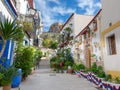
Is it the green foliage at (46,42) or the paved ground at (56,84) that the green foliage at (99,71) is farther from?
Result: the green foliage at (46,42)

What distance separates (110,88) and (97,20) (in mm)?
5676

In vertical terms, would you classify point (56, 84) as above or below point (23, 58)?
below

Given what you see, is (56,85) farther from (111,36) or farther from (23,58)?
(111,36)

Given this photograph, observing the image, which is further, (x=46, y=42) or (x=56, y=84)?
(x=46, y=42)

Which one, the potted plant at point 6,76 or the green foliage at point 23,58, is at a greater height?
the green foliage at point 23,58

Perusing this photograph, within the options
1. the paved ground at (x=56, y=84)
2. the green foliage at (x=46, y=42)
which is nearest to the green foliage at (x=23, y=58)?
the paved ground at (x=56, y=84)

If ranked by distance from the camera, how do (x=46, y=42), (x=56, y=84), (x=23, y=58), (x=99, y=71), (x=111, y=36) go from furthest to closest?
(x=46, y=42) → (x=23, y=58) → (x=99, y=71) → (x=56, y=84) → (x=111, y=36)

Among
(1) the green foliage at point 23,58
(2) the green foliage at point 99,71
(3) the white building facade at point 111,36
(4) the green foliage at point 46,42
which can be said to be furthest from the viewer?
(4) the green foliage at point 46,42

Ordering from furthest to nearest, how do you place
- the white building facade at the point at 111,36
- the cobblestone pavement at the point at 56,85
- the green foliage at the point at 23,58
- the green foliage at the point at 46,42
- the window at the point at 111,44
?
the green foliage at the point at 46,42 < the green foliage at the point at 23,58 < the window at the point at 111,44 < the cobblestone pavement at the point at 56,85 < the white building facade at the point at 111,36

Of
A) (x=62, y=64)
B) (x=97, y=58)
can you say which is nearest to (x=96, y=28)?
(x=97, y=58)

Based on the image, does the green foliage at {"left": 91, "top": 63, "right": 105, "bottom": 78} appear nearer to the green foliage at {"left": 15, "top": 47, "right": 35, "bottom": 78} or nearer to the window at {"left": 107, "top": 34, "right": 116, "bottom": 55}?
Result: the window at {"left": 107, "top": 34, "right": 116, "bottom": 55}

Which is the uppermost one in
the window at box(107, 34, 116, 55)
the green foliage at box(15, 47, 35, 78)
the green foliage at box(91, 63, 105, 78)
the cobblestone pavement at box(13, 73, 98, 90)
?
the window at box(107, 34, 116, 55)

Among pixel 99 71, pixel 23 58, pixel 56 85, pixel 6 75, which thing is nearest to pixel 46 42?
pixel 23 58

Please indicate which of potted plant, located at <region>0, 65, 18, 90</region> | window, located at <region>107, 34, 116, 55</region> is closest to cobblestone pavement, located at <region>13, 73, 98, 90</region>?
potted plant, located at <region>0, 65, 18, 90</region>
